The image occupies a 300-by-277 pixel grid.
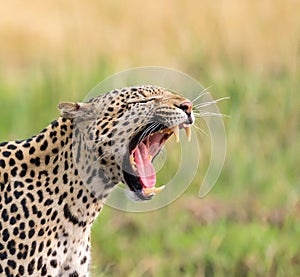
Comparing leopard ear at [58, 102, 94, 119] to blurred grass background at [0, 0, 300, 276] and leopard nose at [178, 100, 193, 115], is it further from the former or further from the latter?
blurred grass background at [0, 0, 300, 276]

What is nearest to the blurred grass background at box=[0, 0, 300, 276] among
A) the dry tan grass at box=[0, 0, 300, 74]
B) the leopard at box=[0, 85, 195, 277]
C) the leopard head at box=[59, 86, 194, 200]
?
the dry tan grass at box=[0, 0, 300, 74]

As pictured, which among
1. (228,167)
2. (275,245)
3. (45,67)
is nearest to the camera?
(275,245)

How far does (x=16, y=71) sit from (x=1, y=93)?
5.31 feet

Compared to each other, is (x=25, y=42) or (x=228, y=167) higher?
(x=25, y=42)

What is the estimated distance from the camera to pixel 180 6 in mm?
17000

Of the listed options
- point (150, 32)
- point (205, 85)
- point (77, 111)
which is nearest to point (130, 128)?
point (77, 111)

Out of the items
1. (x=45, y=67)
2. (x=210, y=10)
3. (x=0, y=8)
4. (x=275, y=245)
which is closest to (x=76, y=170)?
(x=275, y=245)

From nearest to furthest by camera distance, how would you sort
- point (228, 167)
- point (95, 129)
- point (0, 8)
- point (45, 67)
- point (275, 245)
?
point (95, 129), point (275, 245), point (228, 167), point (45, 67), point (0, 8)

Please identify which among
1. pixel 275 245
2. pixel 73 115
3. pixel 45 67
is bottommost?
pixel 275 245

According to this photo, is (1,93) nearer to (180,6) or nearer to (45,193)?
(180,6)

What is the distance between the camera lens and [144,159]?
8.70 metres

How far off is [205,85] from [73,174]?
5.29 metres

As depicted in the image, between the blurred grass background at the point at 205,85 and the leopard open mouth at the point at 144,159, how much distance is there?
74.9 inches

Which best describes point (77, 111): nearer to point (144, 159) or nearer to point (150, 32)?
point (144, 159)
